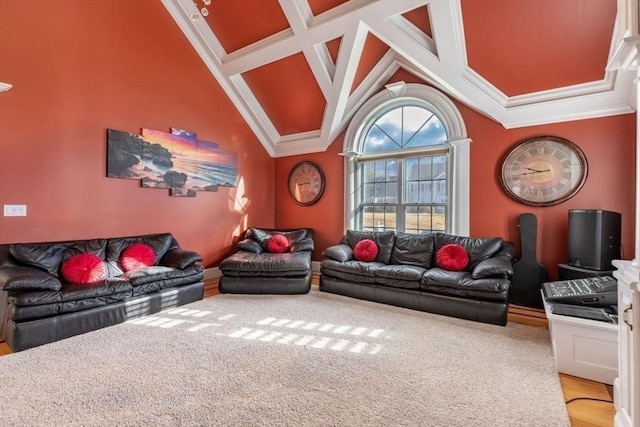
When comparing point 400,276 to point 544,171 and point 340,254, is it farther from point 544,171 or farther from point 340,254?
point 544,171

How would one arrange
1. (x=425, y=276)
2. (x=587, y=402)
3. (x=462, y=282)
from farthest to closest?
(x=425, y=276)
(x=462, y=282)
(x=587, y=402)

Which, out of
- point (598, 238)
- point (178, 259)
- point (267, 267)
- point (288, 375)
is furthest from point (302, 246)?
point (598, 238)

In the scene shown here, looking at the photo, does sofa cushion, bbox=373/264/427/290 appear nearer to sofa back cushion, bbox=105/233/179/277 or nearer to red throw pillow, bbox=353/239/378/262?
red throw pillow, bbox=353/239/378/262

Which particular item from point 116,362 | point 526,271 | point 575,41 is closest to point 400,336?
point 526,271

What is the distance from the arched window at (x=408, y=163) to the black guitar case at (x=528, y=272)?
2.43 feet

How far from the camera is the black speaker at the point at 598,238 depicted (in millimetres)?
3158

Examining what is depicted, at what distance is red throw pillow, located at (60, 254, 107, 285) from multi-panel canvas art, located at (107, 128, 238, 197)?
1281 millimetres

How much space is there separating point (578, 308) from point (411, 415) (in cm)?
162

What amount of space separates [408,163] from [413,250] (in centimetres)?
154

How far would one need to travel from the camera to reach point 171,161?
4738 millimetres

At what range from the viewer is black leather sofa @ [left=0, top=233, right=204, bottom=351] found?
8.93 feet

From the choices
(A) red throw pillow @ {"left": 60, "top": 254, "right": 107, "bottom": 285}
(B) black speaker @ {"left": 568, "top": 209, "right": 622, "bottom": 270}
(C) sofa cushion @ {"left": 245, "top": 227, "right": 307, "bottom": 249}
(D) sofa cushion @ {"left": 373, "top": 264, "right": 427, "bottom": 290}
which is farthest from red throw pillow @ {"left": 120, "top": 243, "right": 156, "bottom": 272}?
(B) black speaker @ {"left": 568, "top": 209, "right": 622, "bottom": 270}

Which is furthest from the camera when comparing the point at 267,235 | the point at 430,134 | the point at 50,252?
the point at 267,235

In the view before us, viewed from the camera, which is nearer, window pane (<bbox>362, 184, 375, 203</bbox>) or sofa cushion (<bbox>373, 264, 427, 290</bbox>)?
sofa cushion (<bbox>373, 264, 427, 290</bbox>)
